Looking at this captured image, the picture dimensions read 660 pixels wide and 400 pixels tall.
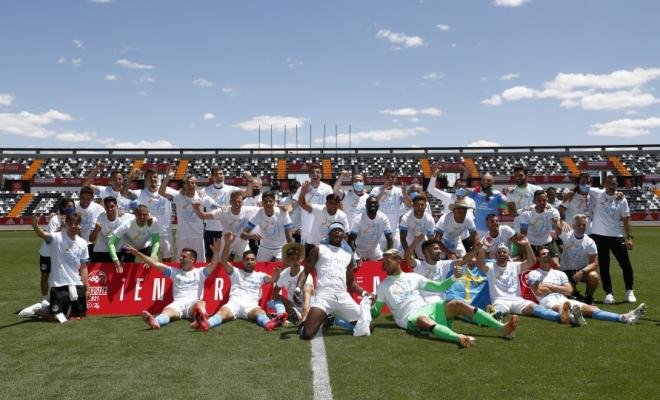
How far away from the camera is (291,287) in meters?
7.89

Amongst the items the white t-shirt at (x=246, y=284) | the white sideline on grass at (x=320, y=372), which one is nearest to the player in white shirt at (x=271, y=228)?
the white t-shirt at (x=246, y=284)

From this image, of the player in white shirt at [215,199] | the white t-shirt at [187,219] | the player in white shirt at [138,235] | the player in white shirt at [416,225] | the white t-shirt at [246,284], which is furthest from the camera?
the player in white shirt at [215,199]

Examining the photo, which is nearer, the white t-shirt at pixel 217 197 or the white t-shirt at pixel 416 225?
the white t-shirt at pixel 416 225

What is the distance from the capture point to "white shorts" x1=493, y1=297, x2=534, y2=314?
7.62 m

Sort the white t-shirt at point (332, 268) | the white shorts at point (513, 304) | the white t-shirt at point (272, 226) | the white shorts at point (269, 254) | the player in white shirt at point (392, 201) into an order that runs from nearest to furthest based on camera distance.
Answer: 1. the white t-shirt at point (332, 268)
2. the white shorts at point (513, 304)
3. the white t-shirt at point (272, 226)
4. the white shorts at point (269, 254)
5. the player in white shirt at point (392, 201)

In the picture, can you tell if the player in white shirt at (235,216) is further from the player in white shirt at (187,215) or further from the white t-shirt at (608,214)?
the white t-shirt at (608,214)

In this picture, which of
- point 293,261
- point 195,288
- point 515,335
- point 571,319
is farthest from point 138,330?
point 571,319

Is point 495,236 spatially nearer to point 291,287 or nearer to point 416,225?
point 416,225

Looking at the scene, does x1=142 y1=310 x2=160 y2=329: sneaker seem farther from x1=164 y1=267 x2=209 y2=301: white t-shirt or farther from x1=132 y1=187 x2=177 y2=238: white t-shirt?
x1=132 y1=187 x2=177 y2=238: white t-shirt

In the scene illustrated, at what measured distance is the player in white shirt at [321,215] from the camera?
8.73 metres

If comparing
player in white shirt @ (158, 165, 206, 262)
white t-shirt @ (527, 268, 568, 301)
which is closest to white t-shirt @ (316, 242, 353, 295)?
white t-shirt @ (527, 268, 568, 301)

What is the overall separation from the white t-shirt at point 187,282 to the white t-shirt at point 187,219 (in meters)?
1.83

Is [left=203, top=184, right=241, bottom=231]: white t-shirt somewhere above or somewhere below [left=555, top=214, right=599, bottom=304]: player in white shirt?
above

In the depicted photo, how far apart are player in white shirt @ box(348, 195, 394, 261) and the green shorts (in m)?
2.49
